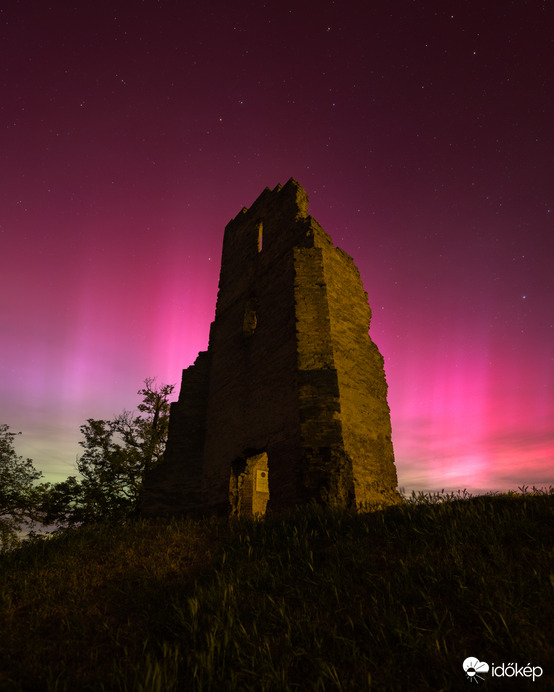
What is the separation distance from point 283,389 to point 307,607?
579 cm

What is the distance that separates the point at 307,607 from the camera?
10.5 feet

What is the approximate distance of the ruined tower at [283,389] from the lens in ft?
25.6

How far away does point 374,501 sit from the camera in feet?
25.0

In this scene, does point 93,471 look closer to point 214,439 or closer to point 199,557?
point 214,439

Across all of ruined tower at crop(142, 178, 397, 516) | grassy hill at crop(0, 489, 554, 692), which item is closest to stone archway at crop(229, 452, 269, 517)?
ruined tower at crop(142, 178, 397, 516)

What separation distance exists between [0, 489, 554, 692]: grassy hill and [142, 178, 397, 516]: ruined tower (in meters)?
2.58

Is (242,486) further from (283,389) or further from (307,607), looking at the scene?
(307,607)

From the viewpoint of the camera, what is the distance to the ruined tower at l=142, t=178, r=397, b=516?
7801 mm

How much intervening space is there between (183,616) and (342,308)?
7914mm

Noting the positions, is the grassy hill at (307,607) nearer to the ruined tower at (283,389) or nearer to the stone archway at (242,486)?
the ruined tower at (283,389)

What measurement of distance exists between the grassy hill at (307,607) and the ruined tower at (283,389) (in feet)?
8.45

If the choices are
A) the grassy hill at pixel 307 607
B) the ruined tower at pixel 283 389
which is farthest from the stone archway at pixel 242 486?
the grassy hill at pixel 307 607

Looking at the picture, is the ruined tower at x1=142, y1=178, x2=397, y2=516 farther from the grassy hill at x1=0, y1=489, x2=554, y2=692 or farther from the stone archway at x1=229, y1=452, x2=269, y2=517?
the grassy hill at x1=0, y1=489, x2=554, y2=692

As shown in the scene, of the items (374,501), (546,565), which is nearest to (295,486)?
(374,501)
